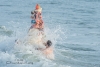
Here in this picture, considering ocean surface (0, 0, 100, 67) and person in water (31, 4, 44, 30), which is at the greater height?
person in water (31, 4, 44, 30)

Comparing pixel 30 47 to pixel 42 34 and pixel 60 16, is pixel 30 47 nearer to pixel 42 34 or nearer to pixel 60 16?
pixel 42 34

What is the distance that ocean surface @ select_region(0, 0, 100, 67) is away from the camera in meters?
16.9

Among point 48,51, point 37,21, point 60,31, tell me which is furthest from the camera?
point 60,31

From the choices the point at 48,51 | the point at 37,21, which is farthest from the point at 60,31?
the point at 48,51

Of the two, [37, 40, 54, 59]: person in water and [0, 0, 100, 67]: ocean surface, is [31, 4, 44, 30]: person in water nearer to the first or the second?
[37, 40, 54, 59]: person in water

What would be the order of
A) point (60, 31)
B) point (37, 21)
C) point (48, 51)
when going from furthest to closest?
point (60, 31)
point (37, 21)
point (48, 51)

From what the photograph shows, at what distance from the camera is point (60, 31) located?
25.5 m

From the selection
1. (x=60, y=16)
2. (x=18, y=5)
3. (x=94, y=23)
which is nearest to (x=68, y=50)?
(x=94, y=23)

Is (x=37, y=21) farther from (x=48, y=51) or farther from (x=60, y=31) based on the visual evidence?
(x=60, y=31)

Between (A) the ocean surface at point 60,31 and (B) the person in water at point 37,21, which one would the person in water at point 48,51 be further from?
(B) the person in water at point 37,21

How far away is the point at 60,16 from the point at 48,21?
2434 millimetres

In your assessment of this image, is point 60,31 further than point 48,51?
Yes

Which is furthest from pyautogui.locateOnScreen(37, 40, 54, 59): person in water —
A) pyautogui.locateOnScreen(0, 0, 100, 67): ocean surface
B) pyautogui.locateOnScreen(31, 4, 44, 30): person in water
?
pyautogui.locateOnScreen(31, 4, 44, 30): person in water

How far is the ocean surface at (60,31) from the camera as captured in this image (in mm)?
16906
